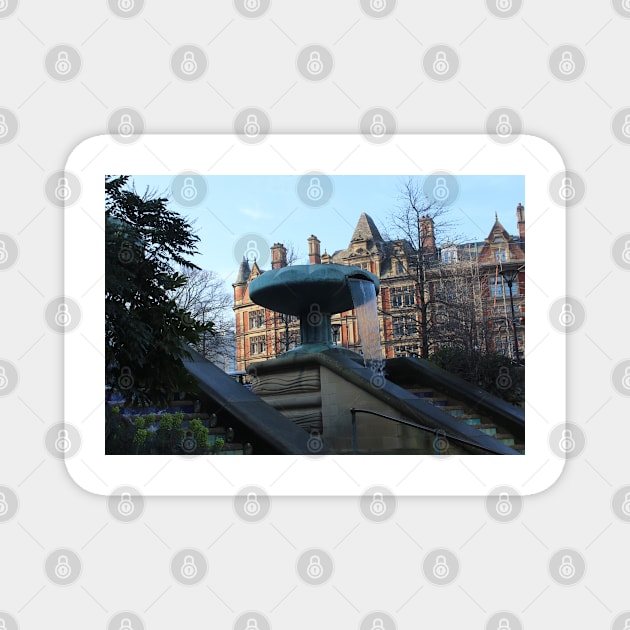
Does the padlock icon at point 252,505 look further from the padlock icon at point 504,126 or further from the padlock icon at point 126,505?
the padlock icon at point 504,126

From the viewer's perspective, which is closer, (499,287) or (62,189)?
(62,189)

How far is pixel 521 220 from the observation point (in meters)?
5.14

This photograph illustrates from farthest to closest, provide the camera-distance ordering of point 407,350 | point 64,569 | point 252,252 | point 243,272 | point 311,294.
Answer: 1. point 407,350
2. point 311,294
3. point 243,272
4. point 252,252
5. point 64,569

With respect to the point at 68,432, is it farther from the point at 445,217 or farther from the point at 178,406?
the point at 445,217

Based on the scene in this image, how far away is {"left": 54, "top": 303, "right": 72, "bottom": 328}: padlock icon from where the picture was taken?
4.91 metres

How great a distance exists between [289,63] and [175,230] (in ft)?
5.60

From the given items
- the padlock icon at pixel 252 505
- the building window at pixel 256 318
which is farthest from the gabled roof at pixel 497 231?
the padlock icon at pixel 252 505

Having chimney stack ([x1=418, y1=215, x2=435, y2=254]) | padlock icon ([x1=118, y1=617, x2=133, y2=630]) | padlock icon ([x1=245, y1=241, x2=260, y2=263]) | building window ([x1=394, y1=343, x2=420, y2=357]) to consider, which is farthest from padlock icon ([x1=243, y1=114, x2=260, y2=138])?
chimney stack ([x1=418, y1=215, x2=435, y2=254])

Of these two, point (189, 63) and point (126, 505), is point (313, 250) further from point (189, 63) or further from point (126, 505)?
point (126, 505)

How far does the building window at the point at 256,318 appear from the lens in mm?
7273

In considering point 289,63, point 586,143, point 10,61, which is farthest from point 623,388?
point 10,61

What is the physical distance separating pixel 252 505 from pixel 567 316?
253 cm

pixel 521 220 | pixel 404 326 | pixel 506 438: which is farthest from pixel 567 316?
pixel 404 326

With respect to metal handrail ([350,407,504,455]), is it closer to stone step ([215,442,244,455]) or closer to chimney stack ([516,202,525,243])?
stone step ([215,442,244,455])
